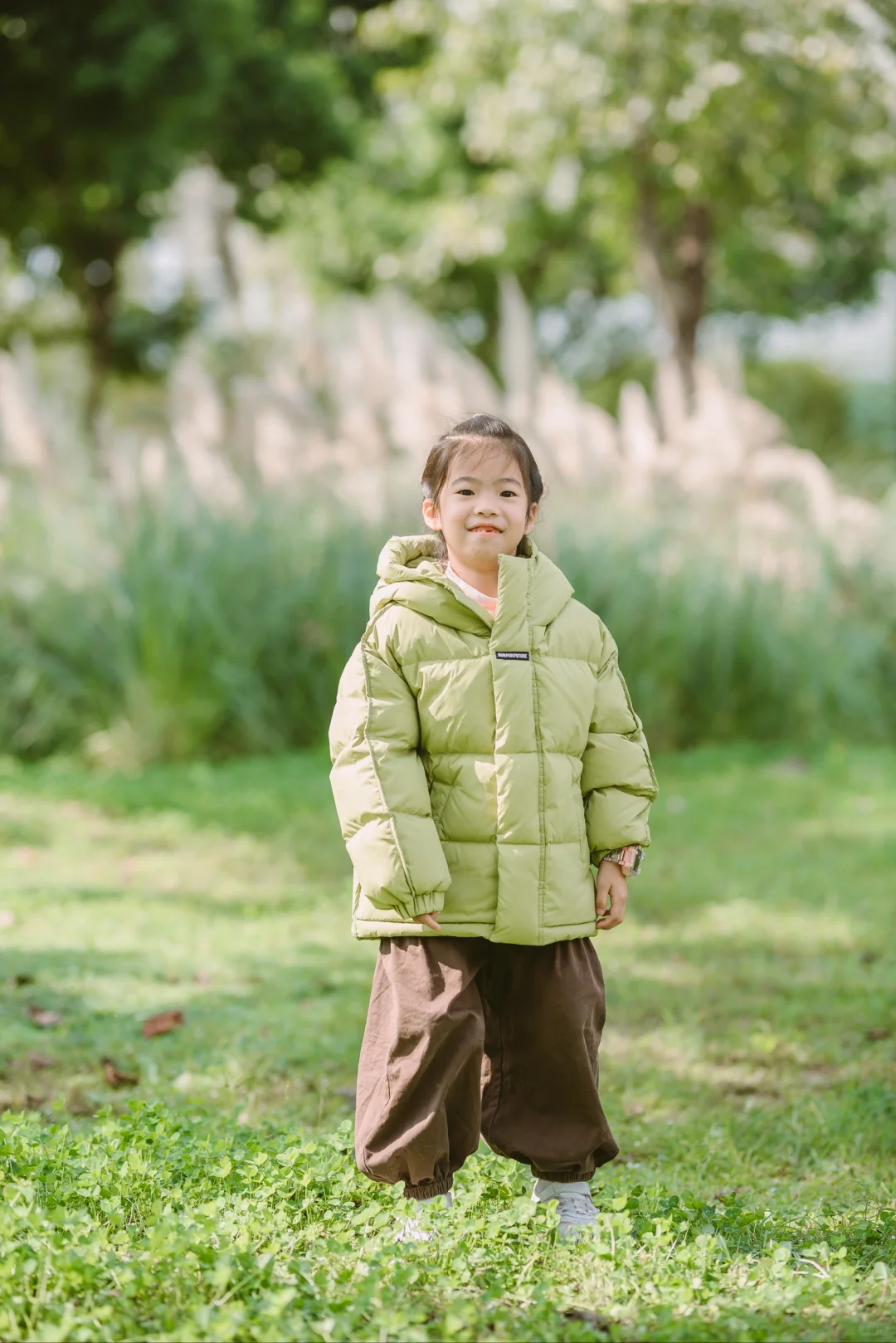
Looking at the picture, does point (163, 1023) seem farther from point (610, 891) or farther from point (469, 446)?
point (469, 446)

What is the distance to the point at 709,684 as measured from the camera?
8.79 m

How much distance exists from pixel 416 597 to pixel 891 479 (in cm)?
978

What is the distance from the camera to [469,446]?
9.09 ft

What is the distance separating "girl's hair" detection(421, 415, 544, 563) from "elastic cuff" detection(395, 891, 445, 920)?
28.7 inches

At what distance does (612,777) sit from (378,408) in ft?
24.1

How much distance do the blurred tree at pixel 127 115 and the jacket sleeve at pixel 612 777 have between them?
7.92m

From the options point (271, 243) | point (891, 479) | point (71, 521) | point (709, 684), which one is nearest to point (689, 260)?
point (891, 479)

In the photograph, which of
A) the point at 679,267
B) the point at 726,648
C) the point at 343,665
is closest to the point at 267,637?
the point at 343,665

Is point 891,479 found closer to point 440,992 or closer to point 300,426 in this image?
point 300,426

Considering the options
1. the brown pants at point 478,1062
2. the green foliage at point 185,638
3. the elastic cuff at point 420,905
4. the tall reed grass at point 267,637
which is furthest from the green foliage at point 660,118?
the elastic cuff at point 420,905

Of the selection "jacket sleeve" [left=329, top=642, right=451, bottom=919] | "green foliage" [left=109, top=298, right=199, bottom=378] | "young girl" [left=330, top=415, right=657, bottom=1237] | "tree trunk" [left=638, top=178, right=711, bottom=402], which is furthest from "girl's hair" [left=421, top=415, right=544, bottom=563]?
"green foliage" [left=109, top=298, right=199, bottom=378]

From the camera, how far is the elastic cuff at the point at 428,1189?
2.62 meters

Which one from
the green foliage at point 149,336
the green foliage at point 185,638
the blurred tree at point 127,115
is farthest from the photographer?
the green foliage at point 149,336

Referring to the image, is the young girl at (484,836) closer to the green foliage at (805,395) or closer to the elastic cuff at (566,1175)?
the elastic cuff at (566,1175)
